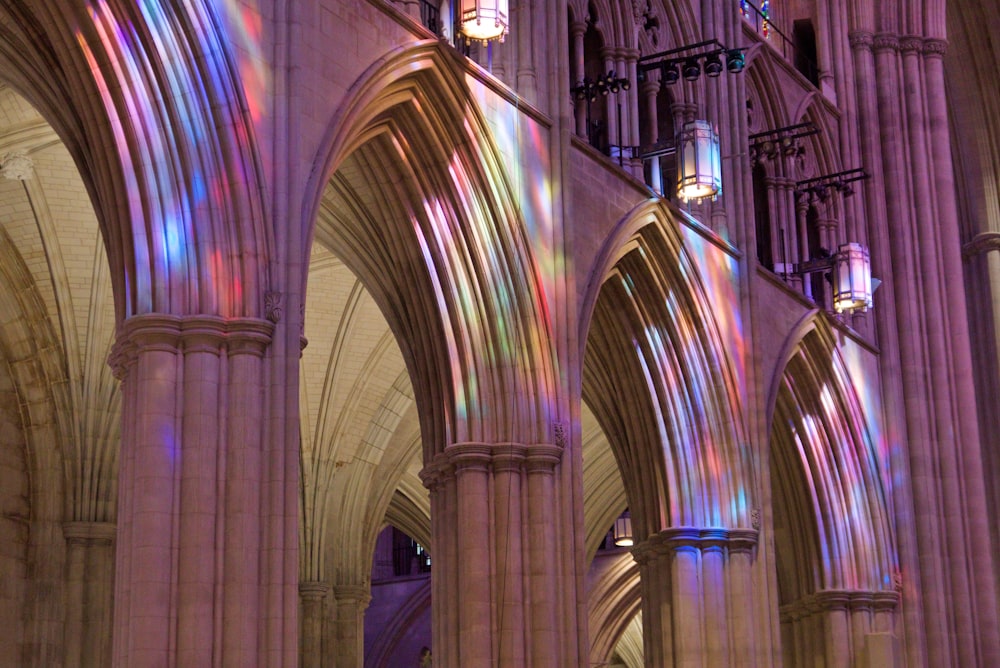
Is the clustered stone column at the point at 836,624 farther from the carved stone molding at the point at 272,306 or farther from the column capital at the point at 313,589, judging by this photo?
the carved stone molding at the point at 272,306

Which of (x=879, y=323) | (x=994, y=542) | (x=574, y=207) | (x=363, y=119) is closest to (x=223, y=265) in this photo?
(x=363, y=119)

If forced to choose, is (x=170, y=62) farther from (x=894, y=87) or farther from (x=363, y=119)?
(x=894, y=87)

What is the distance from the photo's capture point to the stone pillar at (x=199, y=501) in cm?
1157

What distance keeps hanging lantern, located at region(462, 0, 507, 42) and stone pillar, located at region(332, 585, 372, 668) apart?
12.9 m

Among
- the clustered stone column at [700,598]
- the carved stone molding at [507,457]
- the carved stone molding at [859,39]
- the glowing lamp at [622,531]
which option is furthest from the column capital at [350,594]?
the carved stone molding at [859,39]

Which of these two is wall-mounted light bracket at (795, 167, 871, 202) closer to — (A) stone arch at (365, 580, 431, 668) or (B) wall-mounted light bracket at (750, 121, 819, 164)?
(B) wall-mounted light bracket at (750, 121, 819, 164)

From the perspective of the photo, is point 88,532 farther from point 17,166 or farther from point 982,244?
point 982,244

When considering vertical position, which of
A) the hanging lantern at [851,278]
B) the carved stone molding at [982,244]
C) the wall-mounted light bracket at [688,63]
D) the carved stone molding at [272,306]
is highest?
the carved stone molding at [982,244]

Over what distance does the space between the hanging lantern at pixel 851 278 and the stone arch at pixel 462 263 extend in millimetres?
8333

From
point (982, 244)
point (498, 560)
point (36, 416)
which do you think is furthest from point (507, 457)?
point (982, 244)

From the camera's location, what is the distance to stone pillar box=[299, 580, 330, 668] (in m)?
25.5

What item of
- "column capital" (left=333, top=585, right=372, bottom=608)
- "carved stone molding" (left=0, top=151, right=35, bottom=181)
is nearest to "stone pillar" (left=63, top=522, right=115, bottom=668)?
"carved stone molding" (left=0, top=151, right=35, bottom=181)

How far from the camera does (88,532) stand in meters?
20.8

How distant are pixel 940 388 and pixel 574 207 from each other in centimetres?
1083
